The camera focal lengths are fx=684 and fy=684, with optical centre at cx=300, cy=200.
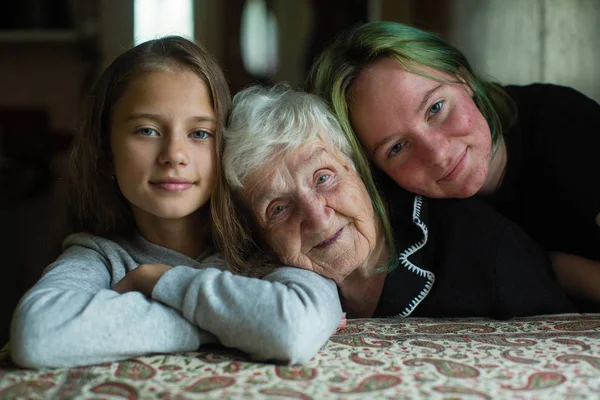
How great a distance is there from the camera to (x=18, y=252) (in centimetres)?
252

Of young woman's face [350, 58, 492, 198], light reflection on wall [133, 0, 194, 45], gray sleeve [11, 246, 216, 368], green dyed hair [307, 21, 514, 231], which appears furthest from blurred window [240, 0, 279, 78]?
gray sleeve [11, 246, 216, 368]

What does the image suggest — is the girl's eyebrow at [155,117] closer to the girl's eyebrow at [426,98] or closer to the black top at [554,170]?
the girl's eyebrow at [426,98]

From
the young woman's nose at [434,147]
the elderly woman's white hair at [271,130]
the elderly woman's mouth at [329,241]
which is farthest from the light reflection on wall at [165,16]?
the elderly woman's mouth at [329,241]

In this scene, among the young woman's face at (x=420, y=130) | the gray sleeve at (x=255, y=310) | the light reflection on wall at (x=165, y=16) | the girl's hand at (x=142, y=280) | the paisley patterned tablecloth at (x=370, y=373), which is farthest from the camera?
the light reflection on wall at (x=165, y=16)

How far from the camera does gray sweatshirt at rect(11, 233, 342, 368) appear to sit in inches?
45.2

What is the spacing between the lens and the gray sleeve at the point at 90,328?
1.14 meters

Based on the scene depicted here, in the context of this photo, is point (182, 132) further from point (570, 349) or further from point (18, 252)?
point (18, 252)

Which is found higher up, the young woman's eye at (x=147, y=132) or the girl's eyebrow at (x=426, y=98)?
the girl's eyebrow at (x=426, y=98)

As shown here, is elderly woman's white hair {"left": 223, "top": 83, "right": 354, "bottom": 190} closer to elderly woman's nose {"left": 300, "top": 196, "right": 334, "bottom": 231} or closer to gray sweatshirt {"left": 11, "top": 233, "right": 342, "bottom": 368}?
elderly woman's nose {"left": 300, "top": 196, "right": 334, "bottom": 231}

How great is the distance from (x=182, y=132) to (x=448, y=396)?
2.39 feet

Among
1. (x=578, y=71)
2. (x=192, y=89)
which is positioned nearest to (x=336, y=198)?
(x=192, y=89)

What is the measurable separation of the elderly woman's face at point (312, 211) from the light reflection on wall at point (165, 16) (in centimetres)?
194

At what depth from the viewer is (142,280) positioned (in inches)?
50.8

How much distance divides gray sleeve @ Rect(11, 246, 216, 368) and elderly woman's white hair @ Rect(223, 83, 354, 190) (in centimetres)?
34
